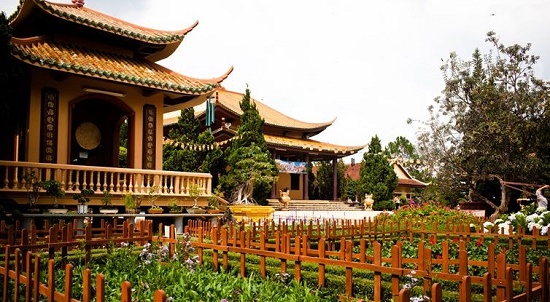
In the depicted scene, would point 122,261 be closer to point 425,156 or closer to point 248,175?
point 248,175

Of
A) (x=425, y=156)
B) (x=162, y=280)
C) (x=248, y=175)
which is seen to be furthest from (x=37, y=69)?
(x=425, y=156)

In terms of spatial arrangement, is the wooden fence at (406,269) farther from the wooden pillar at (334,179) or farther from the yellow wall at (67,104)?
the wooden pillar at (334,179)

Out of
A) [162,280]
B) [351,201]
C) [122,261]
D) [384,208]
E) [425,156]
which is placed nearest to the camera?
[162,280]

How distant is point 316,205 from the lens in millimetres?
31359

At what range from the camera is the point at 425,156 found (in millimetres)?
28469

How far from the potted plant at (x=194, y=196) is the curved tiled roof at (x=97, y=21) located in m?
5.01

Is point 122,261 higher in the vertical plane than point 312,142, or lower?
lower

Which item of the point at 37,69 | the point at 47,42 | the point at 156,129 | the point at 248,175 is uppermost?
the point at 47,42

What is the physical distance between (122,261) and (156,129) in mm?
9285

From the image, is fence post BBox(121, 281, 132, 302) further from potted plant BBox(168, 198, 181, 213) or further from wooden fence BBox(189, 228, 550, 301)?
potted plant BBox(168, 198, 181, 213)

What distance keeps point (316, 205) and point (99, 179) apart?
65.9ft

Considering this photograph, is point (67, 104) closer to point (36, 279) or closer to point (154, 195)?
point (154, 195)

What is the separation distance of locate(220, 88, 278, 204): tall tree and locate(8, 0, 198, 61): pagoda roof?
22.7 feet

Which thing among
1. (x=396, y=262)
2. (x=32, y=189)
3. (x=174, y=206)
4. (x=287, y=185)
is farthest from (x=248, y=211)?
(x=396, y=262)
